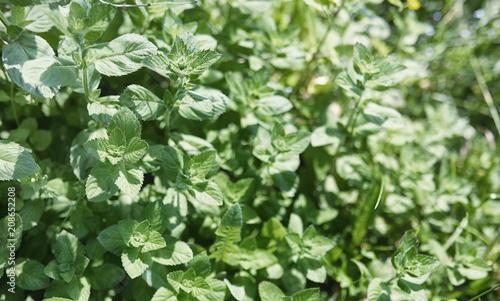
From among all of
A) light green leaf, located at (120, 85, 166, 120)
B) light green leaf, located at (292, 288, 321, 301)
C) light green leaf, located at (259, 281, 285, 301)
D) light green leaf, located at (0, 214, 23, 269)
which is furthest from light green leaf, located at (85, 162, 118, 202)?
light green leaf, located at (292, 288, 321, 301)

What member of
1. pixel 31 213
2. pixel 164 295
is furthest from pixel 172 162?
pixel 31 213

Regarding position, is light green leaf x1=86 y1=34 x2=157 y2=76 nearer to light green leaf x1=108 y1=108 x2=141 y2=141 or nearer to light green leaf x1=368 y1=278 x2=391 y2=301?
light green leaf x1=108 y1=108 x2=141 y2=141

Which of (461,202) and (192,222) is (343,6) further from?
(192,222)

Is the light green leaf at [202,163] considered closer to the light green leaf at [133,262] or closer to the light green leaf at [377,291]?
the light green leaf at [133,262]

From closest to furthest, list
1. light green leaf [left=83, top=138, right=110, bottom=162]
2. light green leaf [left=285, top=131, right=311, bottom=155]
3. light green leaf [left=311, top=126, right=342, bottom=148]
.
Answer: light green leaf [left=83, top=138, right=110, bottom=162]
light green leaf [left=285, top=131, right=311, bottom=155]
light green leaf [left=311, top=126, right=342, bottom=148]

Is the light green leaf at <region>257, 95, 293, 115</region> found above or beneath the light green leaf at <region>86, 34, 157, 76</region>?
beneath

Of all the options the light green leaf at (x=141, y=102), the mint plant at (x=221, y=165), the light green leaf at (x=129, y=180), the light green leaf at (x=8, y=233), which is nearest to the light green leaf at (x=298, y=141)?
the mint plant at (x=221, y=165)

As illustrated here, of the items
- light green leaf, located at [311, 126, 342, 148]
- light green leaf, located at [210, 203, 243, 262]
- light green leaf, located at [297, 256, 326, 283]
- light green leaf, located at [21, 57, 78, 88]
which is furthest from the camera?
light green leaf, located at [311, 126, 342, 148]
